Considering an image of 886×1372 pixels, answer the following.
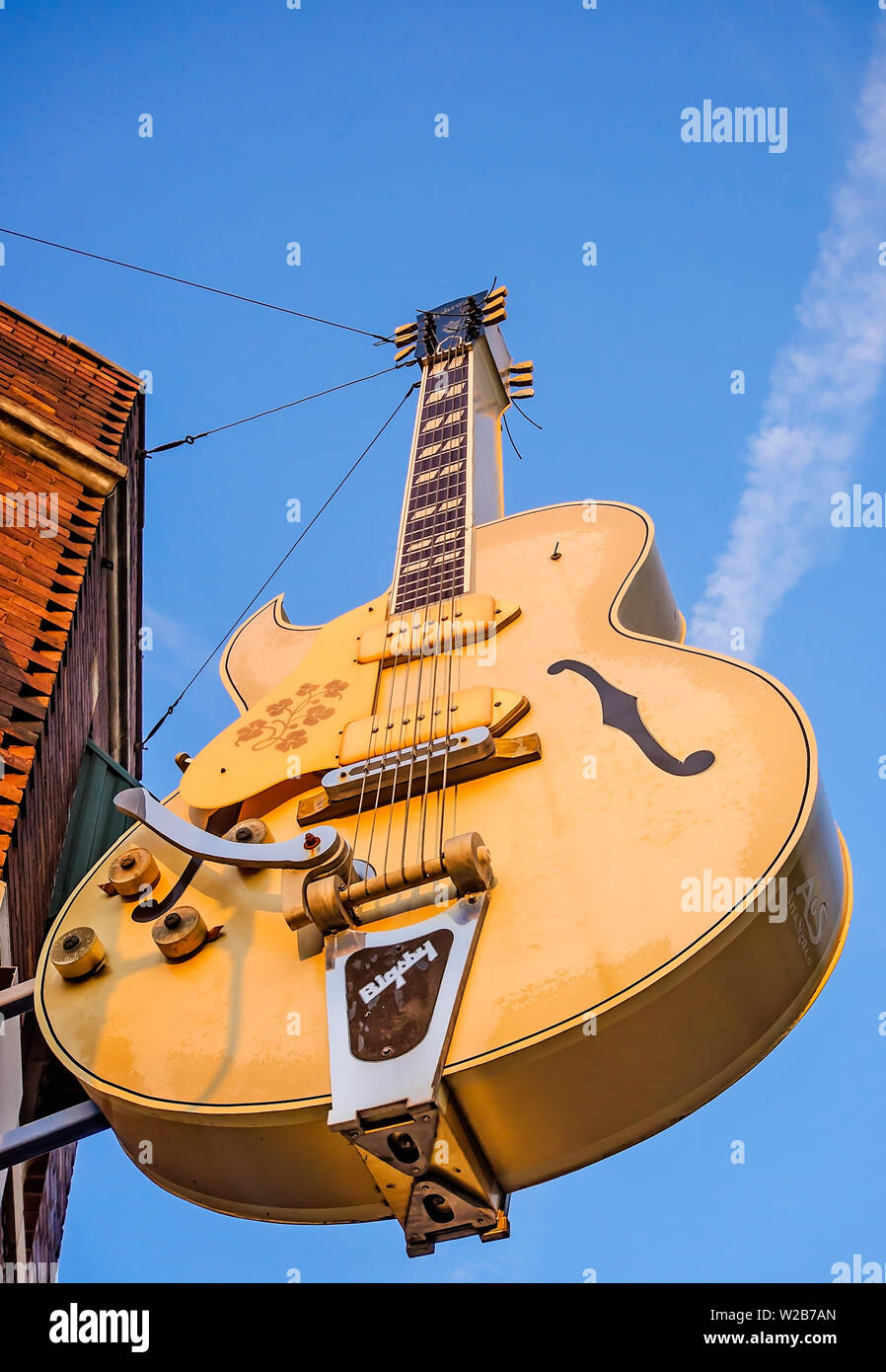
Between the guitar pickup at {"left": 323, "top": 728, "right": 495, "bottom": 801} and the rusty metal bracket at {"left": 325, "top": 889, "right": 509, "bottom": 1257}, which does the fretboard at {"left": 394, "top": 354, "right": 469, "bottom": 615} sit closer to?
the guitar pickup at {"left": 323, "top": 728, "right": 495, "bottom": 801}

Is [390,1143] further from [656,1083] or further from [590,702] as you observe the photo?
[590,702]

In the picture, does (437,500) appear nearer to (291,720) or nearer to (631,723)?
(291,720)

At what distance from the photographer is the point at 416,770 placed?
405 cm

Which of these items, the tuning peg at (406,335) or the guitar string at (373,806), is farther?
the tuning peg at (406,335)

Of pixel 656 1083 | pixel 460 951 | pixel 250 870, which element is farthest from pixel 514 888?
pixel 250 870

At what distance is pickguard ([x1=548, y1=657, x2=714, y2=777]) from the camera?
3.68 metres

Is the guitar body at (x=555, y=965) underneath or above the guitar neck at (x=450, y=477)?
underneath

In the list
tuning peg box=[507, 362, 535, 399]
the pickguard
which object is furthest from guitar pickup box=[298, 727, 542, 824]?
tuning peg box=[507, 362, 535, 399]

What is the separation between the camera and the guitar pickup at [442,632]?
4.80 m

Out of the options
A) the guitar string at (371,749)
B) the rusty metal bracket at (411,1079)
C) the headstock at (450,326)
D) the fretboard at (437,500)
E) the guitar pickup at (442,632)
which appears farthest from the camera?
the headstock at (450,326)

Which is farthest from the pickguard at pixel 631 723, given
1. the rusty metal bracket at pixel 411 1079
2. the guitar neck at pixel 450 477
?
the guitar neck at pixel 450 477

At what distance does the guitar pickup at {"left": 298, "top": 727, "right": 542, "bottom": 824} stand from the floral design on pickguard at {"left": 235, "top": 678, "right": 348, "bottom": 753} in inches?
14.4

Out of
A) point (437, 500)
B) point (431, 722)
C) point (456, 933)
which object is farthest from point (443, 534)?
point (456, 933)

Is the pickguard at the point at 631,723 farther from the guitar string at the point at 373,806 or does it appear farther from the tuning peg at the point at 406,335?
the tuning peg at the point at 406,335
